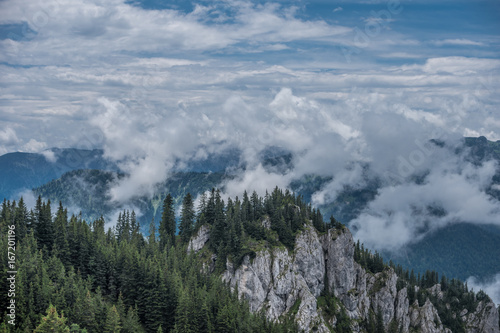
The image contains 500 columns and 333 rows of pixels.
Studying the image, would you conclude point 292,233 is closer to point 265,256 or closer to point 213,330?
point 265,256

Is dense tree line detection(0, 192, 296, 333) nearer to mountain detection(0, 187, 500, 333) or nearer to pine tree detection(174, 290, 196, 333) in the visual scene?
pine tree detection(174, 290, 196, 333)

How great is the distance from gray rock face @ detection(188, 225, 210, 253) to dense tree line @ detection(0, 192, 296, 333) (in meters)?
31.2

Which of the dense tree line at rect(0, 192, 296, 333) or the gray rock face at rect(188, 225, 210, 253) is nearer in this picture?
the dense tree line at rect(0, 192, 296, 333)

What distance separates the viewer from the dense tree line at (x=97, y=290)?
266 feet

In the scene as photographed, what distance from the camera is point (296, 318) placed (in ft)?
552

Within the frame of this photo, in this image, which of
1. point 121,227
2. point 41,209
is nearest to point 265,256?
point 121,227

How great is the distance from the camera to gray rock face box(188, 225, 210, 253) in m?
177

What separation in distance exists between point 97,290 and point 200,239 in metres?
85.8

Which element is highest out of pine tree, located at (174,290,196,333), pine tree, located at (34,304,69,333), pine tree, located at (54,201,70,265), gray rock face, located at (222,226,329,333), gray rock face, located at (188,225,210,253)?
pine tree, located at (34,304,69,333)

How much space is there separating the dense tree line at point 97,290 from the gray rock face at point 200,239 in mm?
31199

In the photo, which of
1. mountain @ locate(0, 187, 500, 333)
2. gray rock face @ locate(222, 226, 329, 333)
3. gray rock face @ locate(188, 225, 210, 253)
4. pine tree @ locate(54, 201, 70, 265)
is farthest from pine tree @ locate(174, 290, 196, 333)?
gray rock face @ locate(188, 225, 210, 253)

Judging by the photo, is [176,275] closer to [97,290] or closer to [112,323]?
[97,290]

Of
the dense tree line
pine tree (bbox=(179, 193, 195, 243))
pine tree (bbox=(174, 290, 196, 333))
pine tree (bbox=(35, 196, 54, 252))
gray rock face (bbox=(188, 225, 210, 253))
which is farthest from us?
pine tree (bbox=(179, 193, 195, 243))

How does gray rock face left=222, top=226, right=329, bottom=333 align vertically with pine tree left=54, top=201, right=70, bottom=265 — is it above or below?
below
